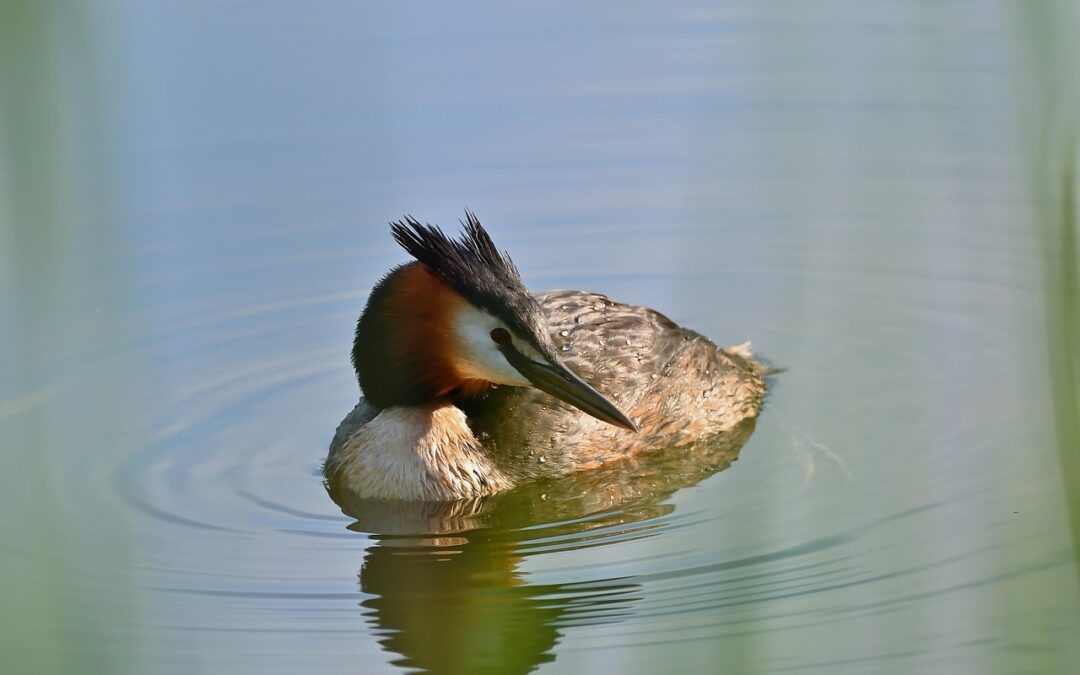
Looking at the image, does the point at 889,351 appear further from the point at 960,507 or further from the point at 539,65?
the point at 539,65

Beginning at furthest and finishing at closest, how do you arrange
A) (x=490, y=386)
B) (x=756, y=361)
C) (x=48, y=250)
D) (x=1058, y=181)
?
(x=756, y=361)
(x=490, y=386)
(x=48, y=250)
(x=1058, y=181)

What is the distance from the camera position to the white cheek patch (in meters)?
7.26

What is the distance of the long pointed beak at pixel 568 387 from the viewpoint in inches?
284

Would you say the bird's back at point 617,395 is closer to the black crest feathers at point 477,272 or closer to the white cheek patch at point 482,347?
the white cheek patch at point 482,347

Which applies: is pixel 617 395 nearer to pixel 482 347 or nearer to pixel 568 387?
pixel 568 387

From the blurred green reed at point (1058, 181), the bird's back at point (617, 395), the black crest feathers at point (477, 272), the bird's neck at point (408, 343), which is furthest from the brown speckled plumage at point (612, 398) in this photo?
the blurred green reed at point (1058, 181)

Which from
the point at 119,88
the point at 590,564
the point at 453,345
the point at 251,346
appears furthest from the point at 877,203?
the point at 251,346

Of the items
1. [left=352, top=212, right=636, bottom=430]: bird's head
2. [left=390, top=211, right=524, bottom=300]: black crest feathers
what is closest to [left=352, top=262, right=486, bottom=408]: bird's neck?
[left=352, top=212, right=636, bottom=430]: bird's head

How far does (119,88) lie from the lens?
2.21 meters

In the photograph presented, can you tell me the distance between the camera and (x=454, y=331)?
7402 mm

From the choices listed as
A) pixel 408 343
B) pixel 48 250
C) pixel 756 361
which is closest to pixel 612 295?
pixel 756 361

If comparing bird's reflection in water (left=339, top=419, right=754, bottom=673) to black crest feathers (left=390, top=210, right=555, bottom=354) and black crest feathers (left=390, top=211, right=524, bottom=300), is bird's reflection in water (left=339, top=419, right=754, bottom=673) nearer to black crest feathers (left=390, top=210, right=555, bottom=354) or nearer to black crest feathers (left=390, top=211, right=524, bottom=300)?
black crest feathers (left=390, top=210, right=555, bottom=354)

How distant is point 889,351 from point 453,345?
8.70ft

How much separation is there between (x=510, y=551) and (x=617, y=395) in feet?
4.69
